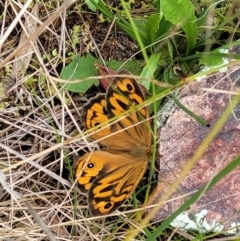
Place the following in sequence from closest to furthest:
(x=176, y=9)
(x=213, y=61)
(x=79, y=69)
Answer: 1. (x=176, y=9)
2. (x=213, y=61)
3. (x=79, y=69)

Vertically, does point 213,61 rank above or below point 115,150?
above

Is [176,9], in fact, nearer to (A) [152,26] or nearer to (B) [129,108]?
(A) [152,26]

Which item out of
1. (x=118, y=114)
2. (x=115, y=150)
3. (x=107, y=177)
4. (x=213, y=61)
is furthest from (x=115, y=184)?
(x=213, y=61)

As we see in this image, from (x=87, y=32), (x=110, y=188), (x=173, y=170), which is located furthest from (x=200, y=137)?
(x=87, y=32)

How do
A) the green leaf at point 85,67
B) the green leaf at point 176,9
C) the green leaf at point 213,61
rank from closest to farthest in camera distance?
the green leaf at point 176,9 < the green leaf at point 213,61 < the green leaf at point 85,67

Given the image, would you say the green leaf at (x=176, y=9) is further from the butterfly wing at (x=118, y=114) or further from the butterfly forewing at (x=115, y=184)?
the butterfly forewing at (x=115, y=184)

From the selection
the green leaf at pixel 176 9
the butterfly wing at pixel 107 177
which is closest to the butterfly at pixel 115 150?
the butterfly wing at pixel 107 177

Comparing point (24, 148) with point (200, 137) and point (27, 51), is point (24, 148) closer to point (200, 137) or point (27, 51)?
point (27, 51)

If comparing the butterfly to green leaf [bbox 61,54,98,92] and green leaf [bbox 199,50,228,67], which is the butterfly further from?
green leaf [bbox 199,50,228,67]

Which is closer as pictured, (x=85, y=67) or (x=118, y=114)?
(x=118, y=114)
